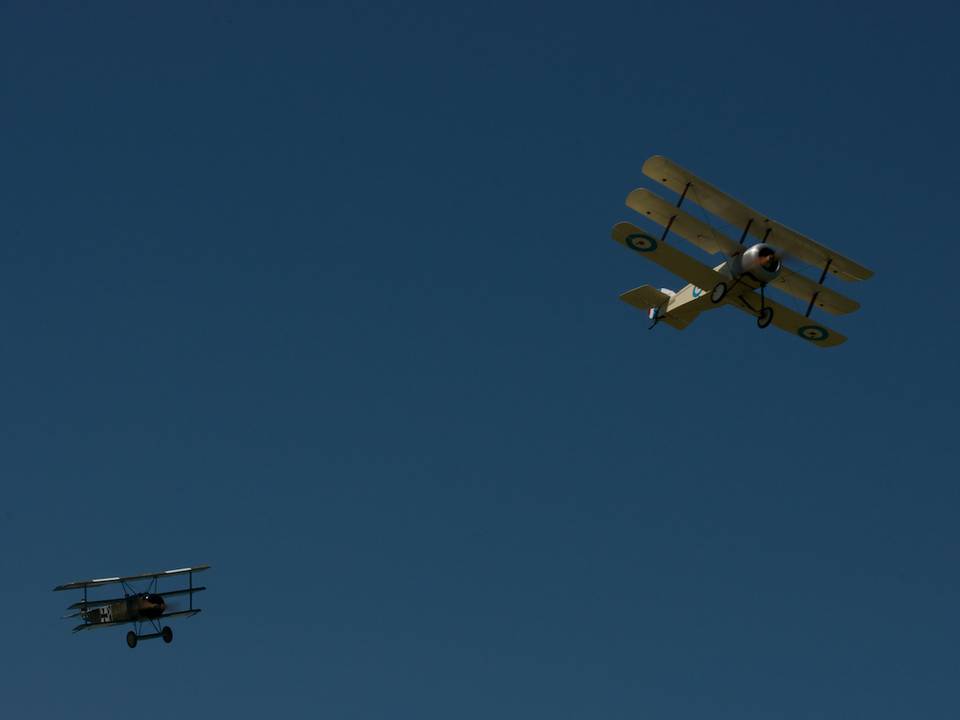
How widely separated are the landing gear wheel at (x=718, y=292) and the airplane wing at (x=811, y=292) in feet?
10.8

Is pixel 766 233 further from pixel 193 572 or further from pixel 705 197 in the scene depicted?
pixel 193 572

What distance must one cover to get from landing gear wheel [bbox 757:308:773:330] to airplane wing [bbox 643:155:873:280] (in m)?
1.99

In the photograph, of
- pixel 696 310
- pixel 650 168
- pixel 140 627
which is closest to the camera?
pixel 650 168

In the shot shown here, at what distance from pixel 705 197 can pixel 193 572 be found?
76.8 ft

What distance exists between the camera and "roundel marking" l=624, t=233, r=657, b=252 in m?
47.0

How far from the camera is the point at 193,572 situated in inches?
2256

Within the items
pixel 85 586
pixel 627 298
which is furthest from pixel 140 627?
pixel 627 298

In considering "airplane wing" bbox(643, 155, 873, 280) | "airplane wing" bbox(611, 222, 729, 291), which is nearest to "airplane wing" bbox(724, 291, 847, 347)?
"airplane wing" bbox(643, 155, 873, 280)

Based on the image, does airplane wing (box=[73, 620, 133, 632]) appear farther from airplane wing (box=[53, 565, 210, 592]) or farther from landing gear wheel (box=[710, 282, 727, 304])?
landing gear wheel (box=[710, 282, 727, 304])

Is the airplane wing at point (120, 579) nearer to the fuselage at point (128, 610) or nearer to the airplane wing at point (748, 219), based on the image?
the fuselage at point (128, 610)

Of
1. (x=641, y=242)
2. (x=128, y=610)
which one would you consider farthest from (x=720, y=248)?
(x=128, y=610)

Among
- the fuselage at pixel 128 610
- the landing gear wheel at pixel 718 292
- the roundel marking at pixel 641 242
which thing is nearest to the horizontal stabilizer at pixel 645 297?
the landing gear wheel at pixel 718 292

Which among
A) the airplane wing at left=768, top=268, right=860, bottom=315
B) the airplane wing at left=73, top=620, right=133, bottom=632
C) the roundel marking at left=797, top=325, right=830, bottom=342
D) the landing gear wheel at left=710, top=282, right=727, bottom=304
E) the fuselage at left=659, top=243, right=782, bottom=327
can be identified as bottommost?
the airplane wing at left=73, top=620, right=133, bottom=632

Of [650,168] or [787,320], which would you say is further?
[787,320]
